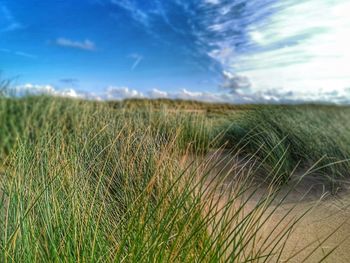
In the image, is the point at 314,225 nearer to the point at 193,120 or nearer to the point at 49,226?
the point at 49,226

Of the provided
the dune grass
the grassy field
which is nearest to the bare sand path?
the grassy field

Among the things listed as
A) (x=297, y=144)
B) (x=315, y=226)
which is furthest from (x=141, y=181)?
(x=297, y=144)

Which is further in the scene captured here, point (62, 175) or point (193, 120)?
point (193, 120)

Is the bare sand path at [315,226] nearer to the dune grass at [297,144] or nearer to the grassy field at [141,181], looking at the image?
the grassy field at [141,181]

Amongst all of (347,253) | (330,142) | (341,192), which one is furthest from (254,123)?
(347,253)

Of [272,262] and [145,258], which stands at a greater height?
[145,258]

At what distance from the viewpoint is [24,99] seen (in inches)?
221

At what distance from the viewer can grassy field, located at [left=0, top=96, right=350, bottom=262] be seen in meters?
1.20

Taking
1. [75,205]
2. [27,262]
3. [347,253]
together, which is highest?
[75,205]

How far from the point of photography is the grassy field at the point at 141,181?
120cm

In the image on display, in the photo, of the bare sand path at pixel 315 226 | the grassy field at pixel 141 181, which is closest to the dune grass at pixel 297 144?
the grassy field at pixel 141 181

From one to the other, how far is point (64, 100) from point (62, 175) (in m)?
4.42

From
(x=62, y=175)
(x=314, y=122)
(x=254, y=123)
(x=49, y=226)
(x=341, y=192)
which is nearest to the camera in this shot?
(x=49, y=226)

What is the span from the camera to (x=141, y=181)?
197cm
